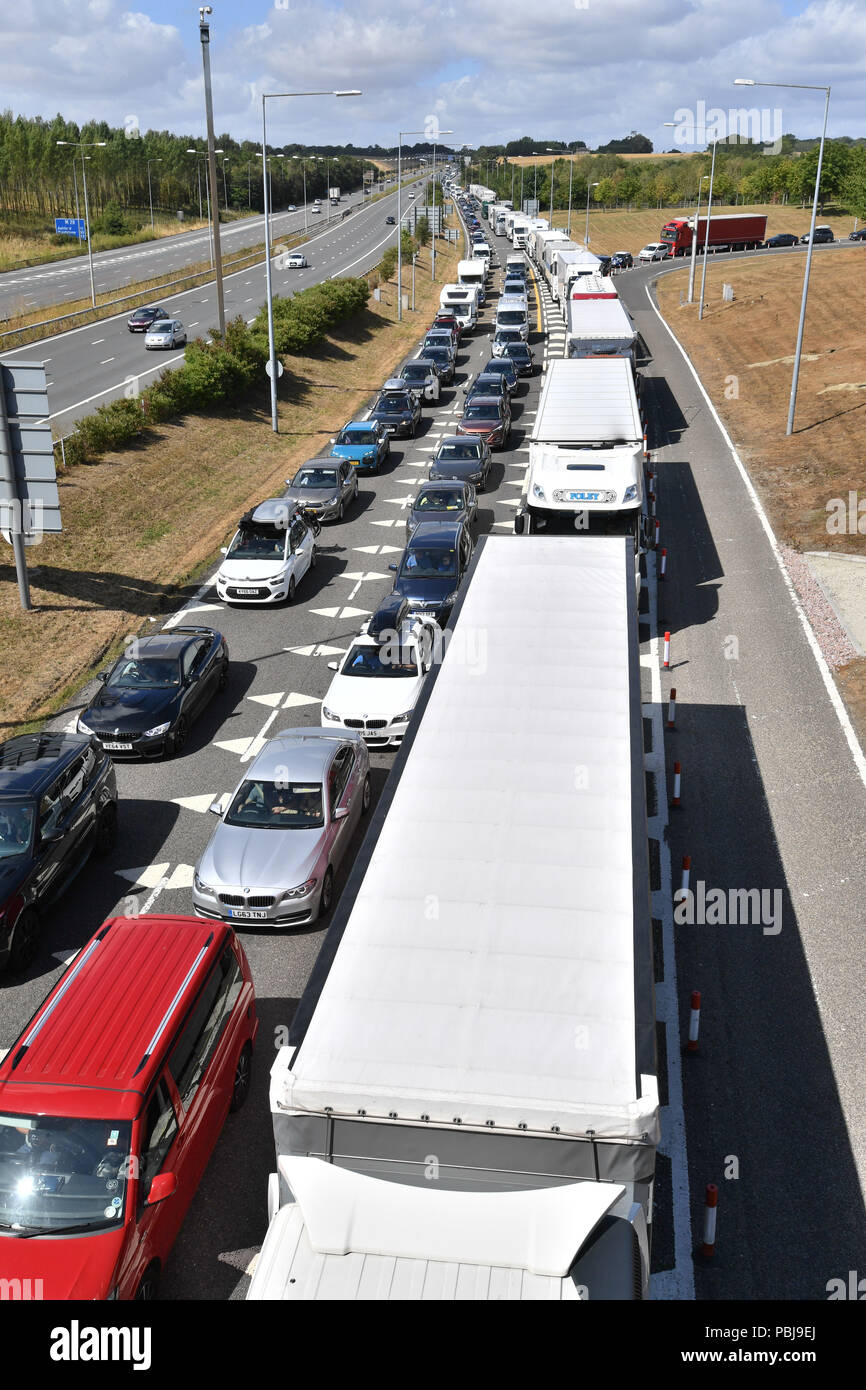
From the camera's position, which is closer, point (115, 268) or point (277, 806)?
point (277, 806)

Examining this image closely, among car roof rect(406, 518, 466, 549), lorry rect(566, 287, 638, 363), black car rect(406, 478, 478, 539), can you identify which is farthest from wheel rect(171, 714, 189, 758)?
lorry rect(566, 287, 638, 363)

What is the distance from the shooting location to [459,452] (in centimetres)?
3064

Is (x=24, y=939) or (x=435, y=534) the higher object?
(x=435, y=534)

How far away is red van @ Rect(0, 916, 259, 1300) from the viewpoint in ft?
25.8

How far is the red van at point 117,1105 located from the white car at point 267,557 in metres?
13.4

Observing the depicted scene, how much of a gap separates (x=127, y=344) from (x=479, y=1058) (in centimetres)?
4728

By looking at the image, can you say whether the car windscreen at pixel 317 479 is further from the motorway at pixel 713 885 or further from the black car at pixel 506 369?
the black car at pixel 506 369

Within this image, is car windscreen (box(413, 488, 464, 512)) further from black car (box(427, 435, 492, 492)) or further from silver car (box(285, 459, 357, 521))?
silver car (box(285, 459, 357, 521))

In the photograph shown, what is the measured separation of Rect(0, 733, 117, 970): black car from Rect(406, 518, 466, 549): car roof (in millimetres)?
9084

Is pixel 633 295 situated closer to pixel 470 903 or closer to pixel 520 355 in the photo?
pixel 520 355

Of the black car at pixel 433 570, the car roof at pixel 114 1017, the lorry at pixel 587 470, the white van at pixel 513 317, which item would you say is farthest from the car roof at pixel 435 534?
the white van at pixel 513 317

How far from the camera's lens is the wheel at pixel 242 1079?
10.3 m

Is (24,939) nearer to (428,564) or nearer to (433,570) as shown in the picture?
(433,570)

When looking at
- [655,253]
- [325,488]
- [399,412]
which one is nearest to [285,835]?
[325,488]
